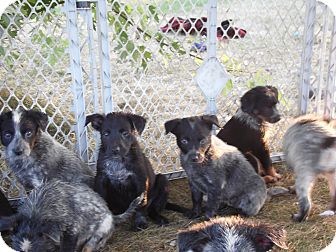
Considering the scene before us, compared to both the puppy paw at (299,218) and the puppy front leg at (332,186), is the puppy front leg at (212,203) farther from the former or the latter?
the puppy front leg at (332,186)

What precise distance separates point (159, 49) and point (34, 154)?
2251mm

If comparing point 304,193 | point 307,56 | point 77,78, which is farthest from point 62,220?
point 307,56

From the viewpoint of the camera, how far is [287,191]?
5.80 m

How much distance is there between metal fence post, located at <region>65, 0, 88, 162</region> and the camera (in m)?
5.52

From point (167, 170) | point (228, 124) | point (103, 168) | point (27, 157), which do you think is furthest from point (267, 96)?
point (27, 157)

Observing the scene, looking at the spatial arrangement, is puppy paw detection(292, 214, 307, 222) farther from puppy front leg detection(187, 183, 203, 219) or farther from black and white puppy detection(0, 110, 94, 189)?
black and white puppy detection(0, 110, 94, 189)

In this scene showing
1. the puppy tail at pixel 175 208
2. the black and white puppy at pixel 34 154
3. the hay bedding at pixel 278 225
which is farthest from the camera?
the puppy tail at pixel 175 208

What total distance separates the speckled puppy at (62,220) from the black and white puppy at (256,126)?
1644 millimetres

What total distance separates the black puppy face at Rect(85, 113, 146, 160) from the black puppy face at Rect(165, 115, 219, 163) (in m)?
0.34

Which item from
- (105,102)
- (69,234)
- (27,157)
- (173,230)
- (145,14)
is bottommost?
(173,230)

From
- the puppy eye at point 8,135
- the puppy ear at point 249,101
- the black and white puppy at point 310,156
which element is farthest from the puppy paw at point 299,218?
the puppy eye at point 8,135

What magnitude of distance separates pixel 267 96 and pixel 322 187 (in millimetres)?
1237

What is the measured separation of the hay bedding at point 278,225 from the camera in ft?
15.7

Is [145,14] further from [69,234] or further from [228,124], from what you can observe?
[69,234]
